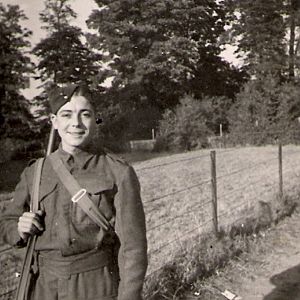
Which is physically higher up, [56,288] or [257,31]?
[257,31]

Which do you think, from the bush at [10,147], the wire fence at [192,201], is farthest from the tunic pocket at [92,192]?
the bush at [10,147]

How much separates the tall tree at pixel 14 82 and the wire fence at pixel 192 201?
7.06m

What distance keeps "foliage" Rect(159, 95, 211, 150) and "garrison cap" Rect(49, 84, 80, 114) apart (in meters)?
28.9

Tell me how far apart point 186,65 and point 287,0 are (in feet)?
31.5

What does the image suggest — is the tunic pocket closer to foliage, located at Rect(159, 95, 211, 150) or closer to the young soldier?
the young soldier

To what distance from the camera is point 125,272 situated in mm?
2332

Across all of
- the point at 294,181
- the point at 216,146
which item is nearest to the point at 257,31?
the point at 216,146

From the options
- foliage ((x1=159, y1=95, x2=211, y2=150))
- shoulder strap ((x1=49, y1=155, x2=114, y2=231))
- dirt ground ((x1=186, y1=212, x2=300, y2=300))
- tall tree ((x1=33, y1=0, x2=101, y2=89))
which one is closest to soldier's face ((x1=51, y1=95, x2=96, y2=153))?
shoulder strap ((x1=49, y1=155, x2=114, y2=231))

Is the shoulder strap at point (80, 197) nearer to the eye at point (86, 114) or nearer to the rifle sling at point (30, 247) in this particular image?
→ the rifle sling at point (30, 247)

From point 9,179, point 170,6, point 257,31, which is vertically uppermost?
point 170,6

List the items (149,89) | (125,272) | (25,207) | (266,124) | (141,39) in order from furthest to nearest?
(149,89)
(141,39)
(266,124)
(25,207)
(125,272)

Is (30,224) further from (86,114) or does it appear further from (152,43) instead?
(152,43)

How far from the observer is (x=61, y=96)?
7.97 feet

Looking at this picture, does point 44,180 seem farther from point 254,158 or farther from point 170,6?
point 170,6
